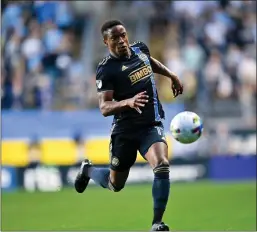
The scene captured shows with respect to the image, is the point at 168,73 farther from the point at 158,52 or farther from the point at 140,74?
the point at 158,52

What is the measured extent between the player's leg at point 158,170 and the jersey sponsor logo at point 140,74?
616mm

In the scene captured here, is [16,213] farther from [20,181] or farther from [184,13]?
[184,13]

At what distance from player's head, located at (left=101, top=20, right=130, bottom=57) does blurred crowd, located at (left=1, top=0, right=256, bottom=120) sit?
9.91 meters

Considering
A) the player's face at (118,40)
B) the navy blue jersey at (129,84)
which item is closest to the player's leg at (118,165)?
the navy blue jersey at (129,84)

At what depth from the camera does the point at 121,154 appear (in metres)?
8.26

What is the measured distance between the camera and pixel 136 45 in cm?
844

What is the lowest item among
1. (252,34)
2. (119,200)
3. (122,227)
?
(122,227)

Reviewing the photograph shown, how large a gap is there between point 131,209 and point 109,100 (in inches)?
181

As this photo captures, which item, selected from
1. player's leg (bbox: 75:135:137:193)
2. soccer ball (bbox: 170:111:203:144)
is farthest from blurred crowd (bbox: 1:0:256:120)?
soccer ball (bbox: 170:111:203:144)

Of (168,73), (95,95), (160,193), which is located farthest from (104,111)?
(95,95)

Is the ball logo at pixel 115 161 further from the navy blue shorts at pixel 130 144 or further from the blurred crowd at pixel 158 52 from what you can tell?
the blurred crowd at pixel 158 52

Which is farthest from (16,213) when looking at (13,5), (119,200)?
(13,5)

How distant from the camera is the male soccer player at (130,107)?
7.64m

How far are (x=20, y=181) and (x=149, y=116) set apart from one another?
30.8 ft
